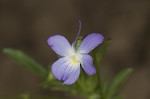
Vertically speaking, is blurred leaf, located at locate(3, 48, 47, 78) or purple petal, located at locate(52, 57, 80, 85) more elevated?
blurred leaf, located at locate(3, 48, 47, 78)

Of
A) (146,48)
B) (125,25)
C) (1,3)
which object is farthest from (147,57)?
(1,3)

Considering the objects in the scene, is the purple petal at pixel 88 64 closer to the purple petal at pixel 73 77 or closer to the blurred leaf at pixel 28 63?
the purple petal at pixel 73 77

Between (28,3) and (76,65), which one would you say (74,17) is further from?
(76,65)

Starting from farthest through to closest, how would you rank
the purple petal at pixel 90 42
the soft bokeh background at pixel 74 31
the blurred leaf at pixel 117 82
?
the soft bokeh background at pixel 74 31 → the blurred leaf at pixel 117 82 → the purple petal at pixel 90 42

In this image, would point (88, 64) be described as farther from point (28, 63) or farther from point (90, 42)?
point (28, 63)

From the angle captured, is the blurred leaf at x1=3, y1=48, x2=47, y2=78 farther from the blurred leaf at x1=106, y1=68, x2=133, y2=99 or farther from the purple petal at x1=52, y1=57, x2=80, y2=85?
the purple petal at x1=52, y1=57, x2=80, y2=85

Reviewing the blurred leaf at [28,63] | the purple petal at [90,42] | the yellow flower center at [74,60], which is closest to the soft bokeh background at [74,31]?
the blurred leaf at [28,63]

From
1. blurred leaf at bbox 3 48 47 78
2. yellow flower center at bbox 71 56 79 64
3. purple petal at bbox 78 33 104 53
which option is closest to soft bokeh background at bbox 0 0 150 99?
blurred leaf at bbox 3 48 47 78
